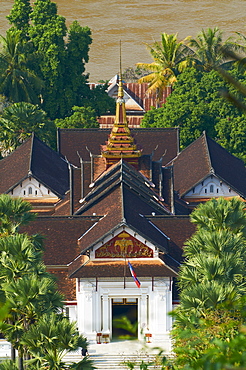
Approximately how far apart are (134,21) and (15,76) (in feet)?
138

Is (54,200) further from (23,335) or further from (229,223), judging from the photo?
(23,335)

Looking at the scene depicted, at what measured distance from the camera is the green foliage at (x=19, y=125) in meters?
63.8

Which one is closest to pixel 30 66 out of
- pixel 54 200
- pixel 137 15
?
pixel 54 200

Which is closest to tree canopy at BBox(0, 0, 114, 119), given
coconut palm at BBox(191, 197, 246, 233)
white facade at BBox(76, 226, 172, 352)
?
white facade at BBox(76, 226, 172, 352)

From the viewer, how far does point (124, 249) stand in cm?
4403

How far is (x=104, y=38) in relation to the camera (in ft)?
361

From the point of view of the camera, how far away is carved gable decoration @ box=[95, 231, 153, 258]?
43969 millimetres

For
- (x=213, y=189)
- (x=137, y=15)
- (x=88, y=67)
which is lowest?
(x=213, y=189)

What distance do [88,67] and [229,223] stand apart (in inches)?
2634

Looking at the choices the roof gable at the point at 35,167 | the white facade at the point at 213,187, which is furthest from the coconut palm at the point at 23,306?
the white facade at the point at 213,187

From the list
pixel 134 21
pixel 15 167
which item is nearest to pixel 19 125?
pixel 15 167

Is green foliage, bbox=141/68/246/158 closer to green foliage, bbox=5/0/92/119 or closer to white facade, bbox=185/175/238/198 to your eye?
white facade, bbox=185/175/238/198

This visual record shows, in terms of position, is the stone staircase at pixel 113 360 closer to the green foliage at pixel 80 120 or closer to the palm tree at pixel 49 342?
the palm tree at pixel 49 342

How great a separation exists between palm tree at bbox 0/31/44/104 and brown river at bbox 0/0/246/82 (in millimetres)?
27779
